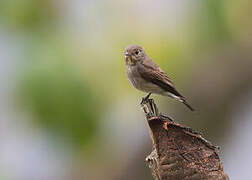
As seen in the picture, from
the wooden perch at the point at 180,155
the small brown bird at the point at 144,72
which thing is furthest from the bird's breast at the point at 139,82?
the wooden perch at the point at 180,155

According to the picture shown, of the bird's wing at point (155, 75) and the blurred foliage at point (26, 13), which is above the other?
the blurred foliage at point (26, 13)

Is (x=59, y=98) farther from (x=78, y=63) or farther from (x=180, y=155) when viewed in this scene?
(x=180, y=155)

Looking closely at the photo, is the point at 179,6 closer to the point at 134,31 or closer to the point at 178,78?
the point at 134,31

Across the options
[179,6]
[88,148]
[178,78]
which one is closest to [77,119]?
[88,148]

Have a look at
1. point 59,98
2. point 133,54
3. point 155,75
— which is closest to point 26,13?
point 59,98

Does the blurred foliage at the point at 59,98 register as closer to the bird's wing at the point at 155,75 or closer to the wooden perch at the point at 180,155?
the bird's wing at the point at 155,75

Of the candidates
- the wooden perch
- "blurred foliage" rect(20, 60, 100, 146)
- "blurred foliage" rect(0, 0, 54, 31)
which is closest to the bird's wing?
"blurred foliage" rect(20, 60, 100, 146)
